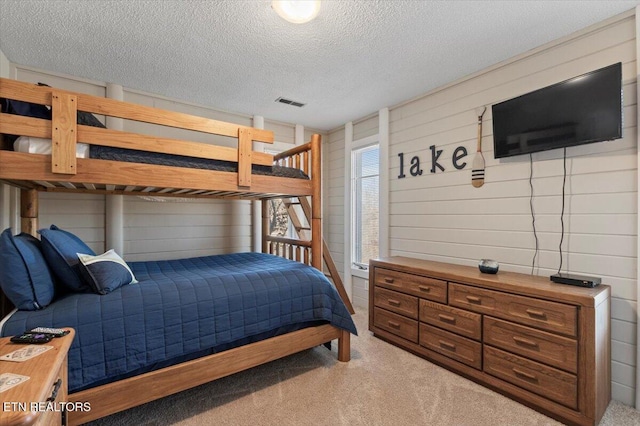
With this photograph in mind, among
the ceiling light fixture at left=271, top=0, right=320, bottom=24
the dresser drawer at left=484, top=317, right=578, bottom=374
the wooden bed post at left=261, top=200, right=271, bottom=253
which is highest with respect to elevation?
the ceiling light fixture at left=271, top=0, right=320, bottom=24

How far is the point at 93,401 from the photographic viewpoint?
1.46 meters

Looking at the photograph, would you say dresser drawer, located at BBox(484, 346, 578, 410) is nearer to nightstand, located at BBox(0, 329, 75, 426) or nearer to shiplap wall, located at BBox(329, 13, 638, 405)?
shiplap wall, located at BBox(329, 13, 638, 405)

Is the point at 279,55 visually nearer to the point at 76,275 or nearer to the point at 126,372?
the point at 76,275

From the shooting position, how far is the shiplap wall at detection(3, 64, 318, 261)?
2.71 meters

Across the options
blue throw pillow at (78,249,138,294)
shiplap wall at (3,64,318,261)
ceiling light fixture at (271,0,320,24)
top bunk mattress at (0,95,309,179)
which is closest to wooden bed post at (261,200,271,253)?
shiplap wall at (3,64,318,261)

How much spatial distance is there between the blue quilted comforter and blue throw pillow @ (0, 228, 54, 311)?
54 millimetres

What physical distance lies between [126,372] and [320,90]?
277 cm

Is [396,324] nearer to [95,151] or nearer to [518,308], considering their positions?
[518,308]

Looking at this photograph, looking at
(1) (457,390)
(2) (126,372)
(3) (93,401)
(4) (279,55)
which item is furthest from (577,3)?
(3) (93,401)

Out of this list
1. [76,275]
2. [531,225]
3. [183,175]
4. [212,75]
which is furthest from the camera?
[212,75]

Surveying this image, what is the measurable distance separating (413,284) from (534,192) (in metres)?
1.19

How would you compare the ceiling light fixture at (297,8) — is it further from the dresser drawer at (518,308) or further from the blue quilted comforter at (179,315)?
the dresser drawer at (518,308)

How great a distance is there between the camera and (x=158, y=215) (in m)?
3.18

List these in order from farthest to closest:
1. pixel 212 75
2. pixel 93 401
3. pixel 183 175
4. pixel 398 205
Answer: pixel 398 205 < pixel 212 75 < pixel 183 175 < pixel 93 401
